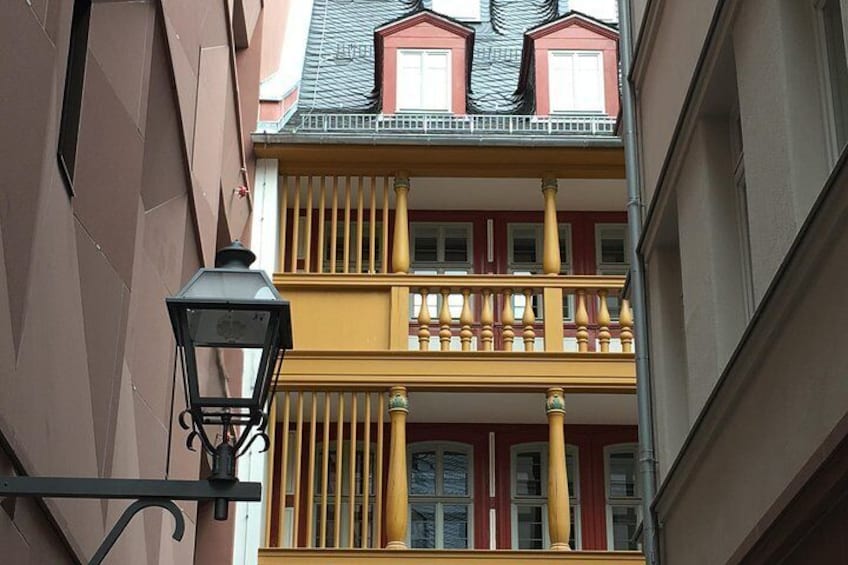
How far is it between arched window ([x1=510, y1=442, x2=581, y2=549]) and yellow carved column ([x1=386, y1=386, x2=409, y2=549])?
2026 millimetres

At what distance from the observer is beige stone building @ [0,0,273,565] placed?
692 cm

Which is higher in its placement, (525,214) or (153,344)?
(525,214)

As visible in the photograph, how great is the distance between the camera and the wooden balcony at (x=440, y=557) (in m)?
18.0

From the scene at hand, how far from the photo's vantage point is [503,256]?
71.4 feet

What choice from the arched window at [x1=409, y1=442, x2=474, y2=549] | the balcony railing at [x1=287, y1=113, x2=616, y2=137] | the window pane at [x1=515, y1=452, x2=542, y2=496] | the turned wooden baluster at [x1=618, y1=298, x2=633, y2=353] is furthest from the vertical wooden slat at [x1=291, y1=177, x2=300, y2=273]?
the turned wooden baluster at [x1=618, y1=298, x2=633, y2=353]

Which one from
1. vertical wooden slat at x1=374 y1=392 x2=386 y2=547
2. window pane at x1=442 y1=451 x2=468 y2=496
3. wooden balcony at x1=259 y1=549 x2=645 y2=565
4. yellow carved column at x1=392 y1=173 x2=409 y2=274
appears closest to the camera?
wooden balcony at x1=259 y1=549 x2=645 y2=565

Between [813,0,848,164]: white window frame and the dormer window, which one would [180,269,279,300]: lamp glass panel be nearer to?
[813,0,848,164]: white window frame

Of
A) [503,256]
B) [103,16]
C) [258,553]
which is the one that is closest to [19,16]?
[103,16]

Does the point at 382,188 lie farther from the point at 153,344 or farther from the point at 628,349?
the point at 153,344

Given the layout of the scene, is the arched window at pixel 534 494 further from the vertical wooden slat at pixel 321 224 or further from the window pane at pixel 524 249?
the vertical wooden slat at pixel 321 224

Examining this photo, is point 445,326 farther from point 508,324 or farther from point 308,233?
point 308,233

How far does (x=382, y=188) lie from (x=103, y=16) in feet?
37.6

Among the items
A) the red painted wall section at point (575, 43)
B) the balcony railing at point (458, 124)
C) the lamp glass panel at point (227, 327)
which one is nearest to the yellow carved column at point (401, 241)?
the balcony railing at point (458, 124)

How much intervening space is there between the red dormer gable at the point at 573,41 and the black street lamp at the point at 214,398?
16.3 m
